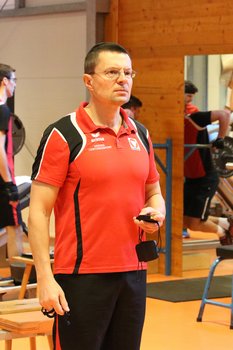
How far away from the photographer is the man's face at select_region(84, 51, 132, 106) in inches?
122

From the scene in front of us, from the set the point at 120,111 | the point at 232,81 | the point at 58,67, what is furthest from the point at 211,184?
the point at 120,111

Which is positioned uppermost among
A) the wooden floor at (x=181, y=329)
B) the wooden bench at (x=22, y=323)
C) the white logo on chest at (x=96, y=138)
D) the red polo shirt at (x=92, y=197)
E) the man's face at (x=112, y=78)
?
the man's face at (x=112, y=78)

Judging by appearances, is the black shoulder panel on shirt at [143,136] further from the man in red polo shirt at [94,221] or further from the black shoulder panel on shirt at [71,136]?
the black shoulder panel on shirt at [71,136]

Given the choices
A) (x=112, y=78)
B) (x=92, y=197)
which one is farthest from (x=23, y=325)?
(x=112, y=78)

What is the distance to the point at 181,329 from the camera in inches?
247

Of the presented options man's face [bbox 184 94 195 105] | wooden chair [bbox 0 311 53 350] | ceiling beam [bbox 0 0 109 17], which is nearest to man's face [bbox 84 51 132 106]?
wooden chair [bbox 0 311 53 350]

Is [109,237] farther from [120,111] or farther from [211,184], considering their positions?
[211,184]

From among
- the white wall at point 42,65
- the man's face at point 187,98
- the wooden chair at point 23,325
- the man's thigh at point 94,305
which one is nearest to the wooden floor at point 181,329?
the wooden chair at point 23,325

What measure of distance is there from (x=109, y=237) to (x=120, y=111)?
498mm

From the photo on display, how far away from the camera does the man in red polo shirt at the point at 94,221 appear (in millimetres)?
3049

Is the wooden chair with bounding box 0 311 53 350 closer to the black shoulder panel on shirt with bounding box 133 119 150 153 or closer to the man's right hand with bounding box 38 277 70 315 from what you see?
the man's right hand with bounding box 38 277 70 315

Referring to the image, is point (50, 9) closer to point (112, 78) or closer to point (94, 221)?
point (112, 78)

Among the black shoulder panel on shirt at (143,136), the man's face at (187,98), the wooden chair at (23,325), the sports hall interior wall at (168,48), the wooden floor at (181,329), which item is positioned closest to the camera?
the black shoulder panel on shirt at (143,136)

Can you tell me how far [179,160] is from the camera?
859 cm
